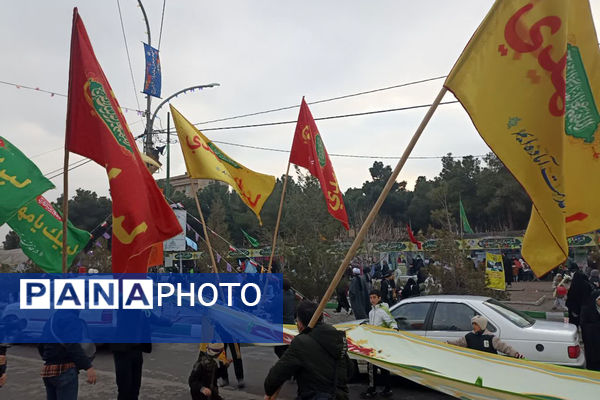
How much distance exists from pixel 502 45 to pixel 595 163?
1.39 meters

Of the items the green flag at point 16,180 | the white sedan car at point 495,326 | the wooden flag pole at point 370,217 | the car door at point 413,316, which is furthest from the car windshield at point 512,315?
the green flag at point 16,180

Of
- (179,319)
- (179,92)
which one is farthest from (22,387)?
(179,92)

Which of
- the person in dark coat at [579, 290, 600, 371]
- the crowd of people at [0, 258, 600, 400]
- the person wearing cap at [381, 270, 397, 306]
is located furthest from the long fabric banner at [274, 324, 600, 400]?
the person wearing cap at [381, 270, 397, 306]

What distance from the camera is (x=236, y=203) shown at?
53281mm

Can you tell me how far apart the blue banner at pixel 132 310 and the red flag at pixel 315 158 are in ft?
5.60

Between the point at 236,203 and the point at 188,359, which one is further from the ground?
the point at 236,203

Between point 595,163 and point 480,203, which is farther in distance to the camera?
point 480,203

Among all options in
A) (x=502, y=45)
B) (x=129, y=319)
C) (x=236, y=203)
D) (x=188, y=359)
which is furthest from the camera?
(x=236, y=203)

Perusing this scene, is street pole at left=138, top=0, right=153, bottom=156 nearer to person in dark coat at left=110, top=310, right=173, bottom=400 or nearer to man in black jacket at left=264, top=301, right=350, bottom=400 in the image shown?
person in dark coat at left=110, top=310, right=173, bottom=400

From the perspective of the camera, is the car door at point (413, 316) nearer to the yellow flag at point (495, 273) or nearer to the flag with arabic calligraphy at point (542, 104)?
the flag with arabic calligraphy at point (542, 104)

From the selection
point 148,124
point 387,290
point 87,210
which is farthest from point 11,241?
point 387,290

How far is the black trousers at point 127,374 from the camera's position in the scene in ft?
18.1

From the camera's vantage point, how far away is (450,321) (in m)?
7.22

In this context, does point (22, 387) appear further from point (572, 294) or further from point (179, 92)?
point (179, 92)
